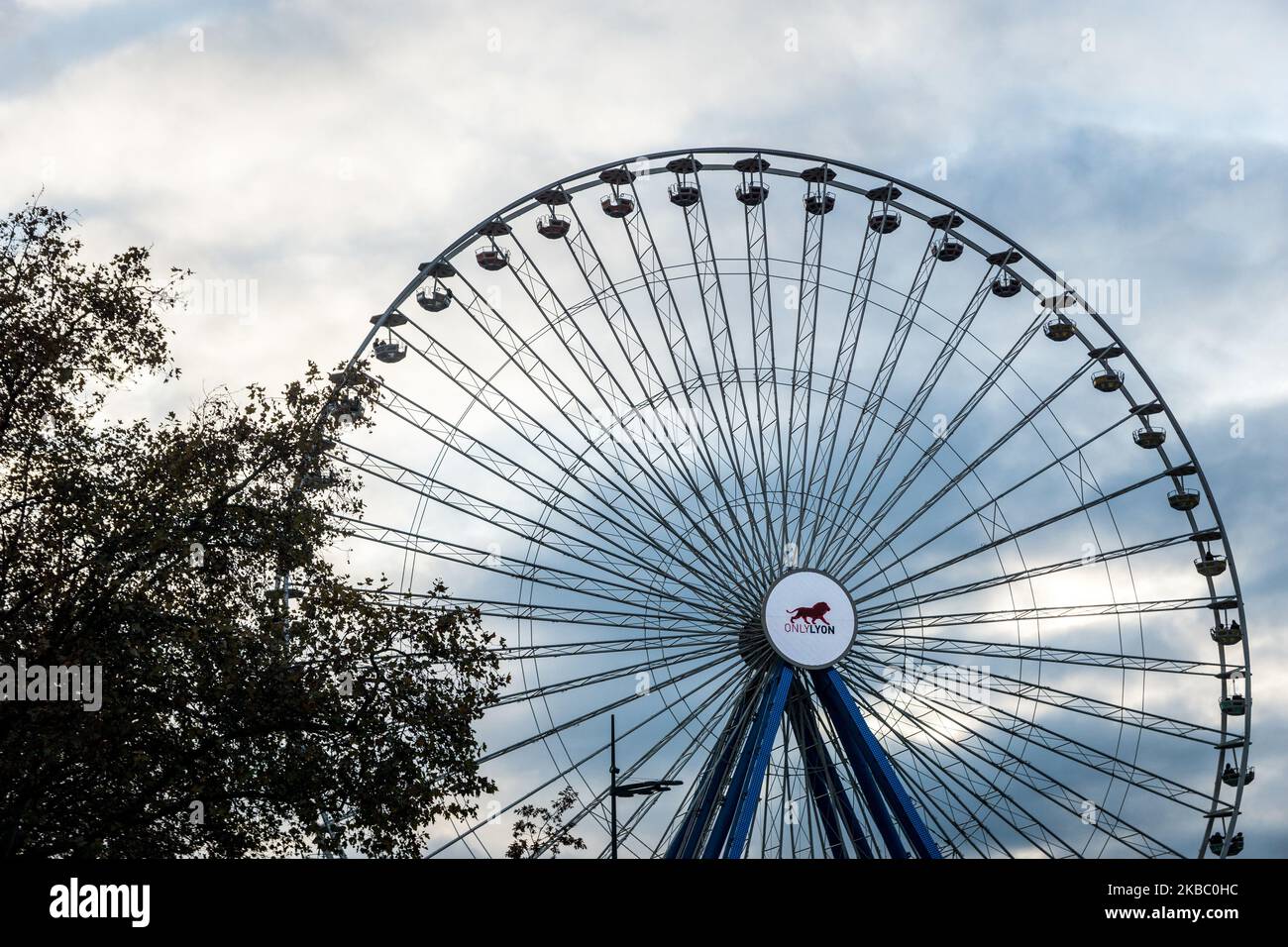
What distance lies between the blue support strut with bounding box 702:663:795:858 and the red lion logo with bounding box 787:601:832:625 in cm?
122

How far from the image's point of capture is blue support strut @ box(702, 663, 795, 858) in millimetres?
29312

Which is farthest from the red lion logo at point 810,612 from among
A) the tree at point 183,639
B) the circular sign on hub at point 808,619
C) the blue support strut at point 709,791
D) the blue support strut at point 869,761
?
the tree at point 183,639

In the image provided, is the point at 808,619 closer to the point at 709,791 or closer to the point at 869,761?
the point at 869,761

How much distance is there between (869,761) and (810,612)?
11.7ft

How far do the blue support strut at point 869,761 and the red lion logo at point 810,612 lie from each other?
47.7 inches

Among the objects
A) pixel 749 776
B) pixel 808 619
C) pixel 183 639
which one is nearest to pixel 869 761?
pixel 749 776

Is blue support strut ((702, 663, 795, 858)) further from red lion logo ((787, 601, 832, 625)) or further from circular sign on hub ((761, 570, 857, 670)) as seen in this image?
red lion logo ((787, 601, 832, 625))

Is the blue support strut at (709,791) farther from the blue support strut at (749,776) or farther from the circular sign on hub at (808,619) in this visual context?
the circular sign on hub at (808,619)

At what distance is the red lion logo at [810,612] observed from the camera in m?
31.7

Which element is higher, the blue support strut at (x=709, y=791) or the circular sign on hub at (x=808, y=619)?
the circular sign on hub at (x=808, y=619)

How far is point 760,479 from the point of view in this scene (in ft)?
105

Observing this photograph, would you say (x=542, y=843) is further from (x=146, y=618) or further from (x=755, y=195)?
(x=755, y=195)

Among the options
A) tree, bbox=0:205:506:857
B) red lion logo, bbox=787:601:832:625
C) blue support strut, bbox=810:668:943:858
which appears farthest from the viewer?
red lion logo, bbox=787:601:832:625

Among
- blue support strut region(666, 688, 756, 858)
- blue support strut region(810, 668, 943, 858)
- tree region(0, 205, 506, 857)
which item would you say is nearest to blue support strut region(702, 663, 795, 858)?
blue support strut region(666, 688, 756, 858)
